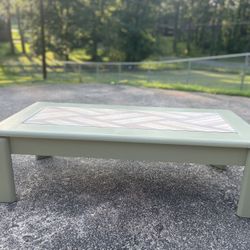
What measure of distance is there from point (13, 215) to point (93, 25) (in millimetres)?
16565

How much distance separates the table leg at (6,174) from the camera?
1.72 meters

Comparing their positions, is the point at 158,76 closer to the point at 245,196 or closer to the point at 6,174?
the point at 245,196

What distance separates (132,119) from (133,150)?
1.42ft

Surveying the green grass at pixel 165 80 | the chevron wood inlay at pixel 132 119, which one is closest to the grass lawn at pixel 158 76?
the green grass at pixel 165 80

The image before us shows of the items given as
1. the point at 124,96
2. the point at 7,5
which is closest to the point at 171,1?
the point at 7,5

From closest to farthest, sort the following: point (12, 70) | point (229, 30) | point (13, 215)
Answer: point (13, 215) → point (12, 70) → point (229, 30)

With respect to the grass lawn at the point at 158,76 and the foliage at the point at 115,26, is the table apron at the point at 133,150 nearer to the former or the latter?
the grass lawn at the point at 158,76

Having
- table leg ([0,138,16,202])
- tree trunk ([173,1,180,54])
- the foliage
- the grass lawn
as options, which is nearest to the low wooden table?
table leg ([0,138,16,202])

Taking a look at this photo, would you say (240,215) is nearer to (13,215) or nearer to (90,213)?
(90,213)

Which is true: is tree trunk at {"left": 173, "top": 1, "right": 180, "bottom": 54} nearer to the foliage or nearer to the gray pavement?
the foliage

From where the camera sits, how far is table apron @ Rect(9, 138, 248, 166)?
5.46 ft

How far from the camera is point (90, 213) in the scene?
5.74 feet

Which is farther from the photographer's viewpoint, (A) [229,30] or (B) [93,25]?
(A) [229,30]

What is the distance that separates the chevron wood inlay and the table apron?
0.19 metres
